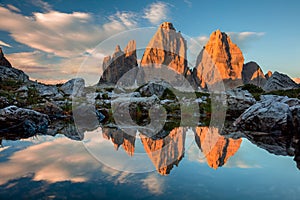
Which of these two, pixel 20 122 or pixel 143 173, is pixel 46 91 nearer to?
pixel 20 122

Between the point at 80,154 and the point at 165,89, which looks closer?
the point at 80,154

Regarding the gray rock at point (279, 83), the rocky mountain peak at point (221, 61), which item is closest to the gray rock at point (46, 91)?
the gray rock at point (279, 83)

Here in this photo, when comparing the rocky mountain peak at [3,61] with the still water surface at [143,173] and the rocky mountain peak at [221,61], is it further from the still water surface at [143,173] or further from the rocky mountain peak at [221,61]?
the rocky mountain peak at [221,61]

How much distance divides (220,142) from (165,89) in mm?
27621

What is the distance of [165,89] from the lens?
34.9 meters

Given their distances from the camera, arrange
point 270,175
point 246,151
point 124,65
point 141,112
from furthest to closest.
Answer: point 124,65 → point 141,112 → point 246,151 → point 270,175

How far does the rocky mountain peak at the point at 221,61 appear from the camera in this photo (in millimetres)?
153500

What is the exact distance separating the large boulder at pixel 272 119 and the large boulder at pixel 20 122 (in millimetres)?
9380

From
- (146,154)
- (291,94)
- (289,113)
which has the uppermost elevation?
(291,94)

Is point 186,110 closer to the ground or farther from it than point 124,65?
closer to the ground

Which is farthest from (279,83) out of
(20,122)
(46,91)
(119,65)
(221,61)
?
(221,61)

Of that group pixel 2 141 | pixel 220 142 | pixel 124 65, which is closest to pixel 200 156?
pixel 220 142

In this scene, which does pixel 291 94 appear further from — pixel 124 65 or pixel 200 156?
pixel 124 65

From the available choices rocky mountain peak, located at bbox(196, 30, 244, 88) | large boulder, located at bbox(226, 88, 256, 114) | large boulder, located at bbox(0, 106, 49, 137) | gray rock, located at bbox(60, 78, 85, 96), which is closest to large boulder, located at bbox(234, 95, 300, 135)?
large boulder, located at bbox(0, 106, 49, 137)
